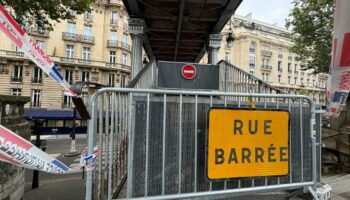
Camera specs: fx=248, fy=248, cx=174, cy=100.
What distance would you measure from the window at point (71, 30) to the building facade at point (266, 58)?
26.5 m

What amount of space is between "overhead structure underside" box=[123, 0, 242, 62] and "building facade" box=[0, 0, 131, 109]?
24301mm

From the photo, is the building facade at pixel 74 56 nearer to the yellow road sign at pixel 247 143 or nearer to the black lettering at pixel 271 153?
the yellow road sign at pixel 247 143

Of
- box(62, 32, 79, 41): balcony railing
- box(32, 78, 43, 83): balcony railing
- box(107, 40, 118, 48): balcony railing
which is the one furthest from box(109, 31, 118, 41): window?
box(32, 78, 43, 83): balcony railing

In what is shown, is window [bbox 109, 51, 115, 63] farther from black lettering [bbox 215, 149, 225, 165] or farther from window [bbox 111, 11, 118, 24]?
black lettering [bbox 215, 149, 225, 165]

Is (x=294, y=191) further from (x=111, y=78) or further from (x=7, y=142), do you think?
(x=111, y=78)

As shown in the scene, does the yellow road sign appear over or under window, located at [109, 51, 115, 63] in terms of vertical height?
under

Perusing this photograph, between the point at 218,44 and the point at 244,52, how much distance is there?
44.3m

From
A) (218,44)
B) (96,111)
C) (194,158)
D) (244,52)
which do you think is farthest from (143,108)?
(244,52)

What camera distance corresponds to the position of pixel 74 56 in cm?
3562

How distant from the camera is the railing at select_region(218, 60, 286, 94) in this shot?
5536 millimetres

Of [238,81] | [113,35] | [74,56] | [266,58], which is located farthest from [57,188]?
[266,58]

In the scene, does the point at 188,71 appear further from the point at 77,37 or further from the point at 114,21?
the point at 114,21

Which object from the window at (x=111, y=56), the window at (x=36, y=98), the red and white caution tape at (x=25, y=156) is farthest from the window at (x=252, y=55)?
→ the red and white caution tape at (x=25, y=156)

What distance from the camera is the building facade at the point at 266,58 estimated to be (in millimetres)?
50503
